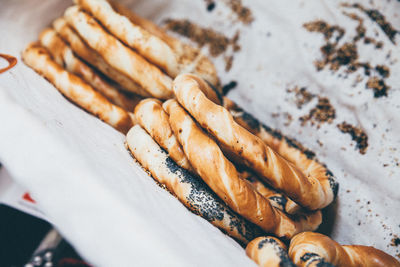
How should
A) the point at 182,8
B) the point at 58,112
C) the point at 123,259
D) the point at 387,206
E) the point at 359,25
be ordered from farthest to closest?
the point at 182,8 < the point at 359,25 < the point at 387,206 < the point at 58,112 < the point at 123,259

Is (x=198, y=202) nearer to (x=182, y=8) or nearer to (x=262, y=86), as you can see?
(x=262, y=86)

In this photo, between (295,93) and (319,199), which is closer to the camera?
(319,199)

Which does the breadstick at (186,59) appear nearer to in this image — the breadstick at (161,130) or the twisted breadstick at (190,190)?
the breadstick at (161,130)

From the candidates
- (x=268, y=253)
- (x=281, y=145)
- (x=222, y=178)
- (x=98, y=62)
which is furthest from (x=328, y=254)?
(x=98, y=62)

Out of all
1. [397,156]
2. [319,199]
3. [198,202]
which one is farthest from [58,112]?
[397,156]

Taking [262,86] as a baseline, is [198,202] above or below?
below

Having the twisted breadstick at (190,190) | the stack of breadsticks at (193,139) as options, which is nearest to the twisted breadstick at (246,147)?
the stack of breadsticks at (193,139)

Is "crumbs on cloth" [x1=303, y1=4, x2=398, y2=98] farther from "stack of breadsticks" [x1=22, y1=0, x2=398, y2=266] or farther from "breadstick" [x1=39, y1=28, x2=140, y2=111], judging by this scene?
"breadstick" [x1=39, y1=28, x2=140, y2=111]
